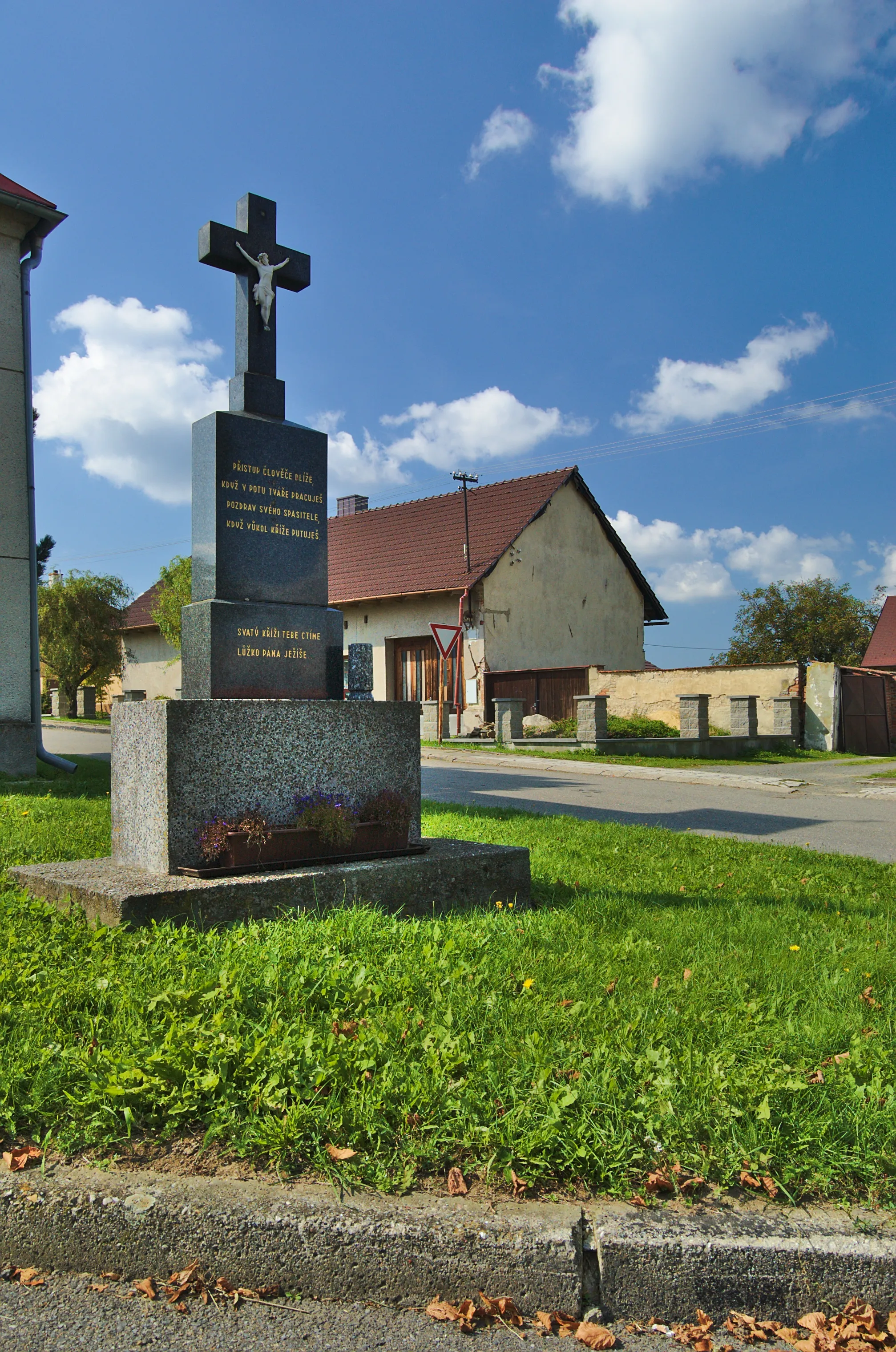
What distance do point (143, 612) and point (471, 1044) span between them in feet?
125

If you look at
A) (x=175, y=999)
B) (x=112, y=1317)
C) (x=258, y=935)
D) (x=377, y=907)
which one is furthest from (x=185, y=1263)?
(x=377, y=907)

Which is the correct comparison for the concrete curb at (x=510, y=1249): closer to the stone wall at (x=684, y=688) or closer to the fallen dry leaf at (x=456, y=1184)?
the fallen dry leaf at (x=456, y=1184)

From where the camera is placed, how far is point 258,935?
3.86 meters

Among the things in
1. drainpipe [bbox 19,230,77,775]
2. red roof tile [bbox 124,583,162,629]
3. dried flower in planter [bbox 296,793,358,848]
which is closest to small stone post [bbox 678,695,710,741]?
drainpipe [bbox 19,230,77,775]

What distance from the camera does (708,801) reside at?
40.1 ft

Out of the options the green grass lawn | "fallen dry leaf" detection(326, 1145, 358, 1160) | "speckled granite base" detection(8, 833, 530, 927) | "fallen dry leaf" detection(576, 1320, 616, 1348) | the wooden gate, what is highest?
the wooden gate

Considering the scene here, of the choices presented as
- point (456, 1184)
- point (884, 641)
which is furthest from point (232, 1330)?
point (884, 641)

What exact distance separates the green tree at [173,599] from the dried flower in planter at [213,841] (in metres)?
28.5

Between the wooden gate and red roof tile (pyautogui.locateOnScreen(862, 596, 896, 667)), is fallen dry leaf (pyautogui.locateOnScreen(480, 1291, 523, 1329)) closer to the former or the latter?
the wooden gate

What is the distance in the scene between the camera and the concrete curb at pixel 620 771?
15023 mm

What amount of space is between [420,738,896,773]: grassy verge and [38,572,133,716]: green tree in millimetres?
21683

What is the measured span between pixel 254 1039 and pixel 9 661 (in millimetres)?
10290

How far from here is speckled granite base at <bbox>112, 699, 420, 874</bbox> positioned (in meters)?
4.49

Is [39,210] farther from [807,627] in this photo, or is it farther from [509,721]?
[807,627]
